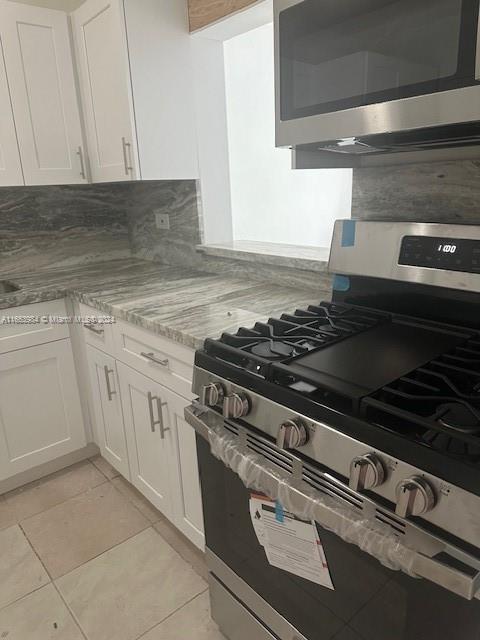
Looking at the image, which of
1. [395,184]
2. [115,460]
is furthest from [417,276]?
[115,460]

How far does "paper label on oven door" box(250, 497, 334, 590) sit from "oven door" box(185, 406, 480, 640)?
0.02 metres

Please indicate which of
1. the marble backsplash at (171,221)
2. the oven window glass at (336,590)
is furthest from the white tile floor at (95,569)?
the marble backsplash at (171,221)

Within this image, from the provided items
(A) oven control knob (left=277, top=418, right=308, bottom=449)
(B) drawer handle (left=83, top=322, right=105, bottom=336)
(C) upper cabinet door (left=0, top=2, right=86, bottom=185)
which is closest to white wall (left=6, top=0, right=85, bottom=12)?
(C) upper cabinet door (left=0, top=2, right=86, bottom=185)

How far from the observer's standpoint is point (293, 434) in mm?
858

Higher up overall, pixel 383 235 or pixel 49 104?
pixel 49 104

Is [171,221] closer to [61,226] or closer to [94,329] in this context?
[61,226]

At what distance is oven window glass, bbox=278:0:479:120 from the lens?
31.0 inches

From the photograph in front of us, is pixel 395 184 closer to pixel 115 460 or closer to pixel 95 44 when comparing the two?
pixel 95 44

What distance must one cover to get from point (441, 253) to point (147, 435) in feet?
3.89

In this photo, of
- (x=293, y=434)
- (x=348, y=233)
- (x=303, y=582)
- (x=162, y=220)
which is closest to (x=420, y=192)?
(x=348, y=233)

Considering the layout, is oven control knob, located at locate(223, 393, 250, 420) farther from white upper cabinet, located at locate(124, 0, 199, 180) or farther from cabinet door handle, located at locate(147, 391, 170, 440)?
white upper cabinet, located at locate(124, 0, 199, 180)

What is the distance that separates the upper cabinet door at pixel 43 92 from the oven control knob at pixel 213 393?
5.14 feet

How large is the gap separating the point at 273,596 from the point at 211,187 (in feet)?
5.59

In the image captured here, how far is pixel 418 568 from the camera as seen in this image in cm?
69
